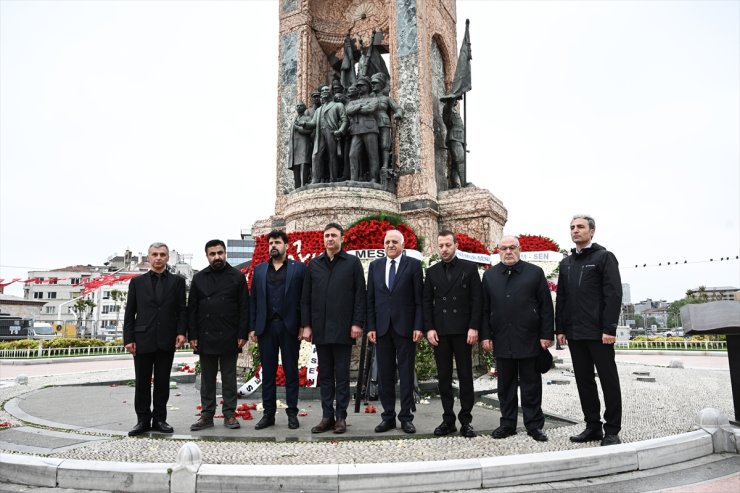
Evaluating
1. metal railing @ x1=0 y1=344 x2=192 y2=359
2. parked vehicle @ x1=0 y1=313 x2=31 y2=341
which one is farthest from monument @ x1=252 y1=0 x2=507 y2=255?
parked vehicle @ x1=0 y1=313 x2=31 y2=341

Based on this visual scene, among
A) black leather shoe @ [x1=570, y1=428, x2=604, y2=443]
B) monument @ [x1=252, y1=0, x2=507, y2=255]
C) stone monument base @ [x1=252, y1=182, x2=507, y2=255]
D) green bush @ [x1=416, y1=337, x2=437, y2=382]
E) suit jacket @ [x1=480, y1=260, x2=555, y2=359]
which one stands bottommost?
black leather shoe @ [x1=570, y1=428, x2=604, y2=443]

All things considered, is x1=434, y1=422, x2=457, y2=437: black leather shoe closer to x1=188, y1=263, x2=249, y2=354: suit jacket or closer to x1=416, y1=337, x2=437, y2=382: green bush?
x1=188, y1=263, x2=249, y2=354: suit jacket

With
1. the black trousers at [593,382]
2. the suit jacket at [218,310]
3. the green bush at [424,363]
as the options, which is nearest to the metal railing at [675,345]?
the green bush at [424,363]

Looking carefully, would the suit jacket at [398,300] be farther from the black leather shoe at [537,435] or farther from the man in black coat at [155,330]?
the man in black coat at [155,330]

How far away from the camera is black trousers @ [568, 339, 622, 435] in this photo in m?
5.06

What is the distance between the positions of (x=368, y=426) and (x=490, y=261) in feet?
16.2

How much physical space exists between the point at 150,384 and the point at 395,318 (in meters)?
2.66

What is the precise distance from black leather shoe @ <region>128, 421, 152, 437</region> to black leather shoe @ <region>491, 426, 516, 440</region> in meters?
3.45

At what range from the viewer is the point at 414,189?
1179cm

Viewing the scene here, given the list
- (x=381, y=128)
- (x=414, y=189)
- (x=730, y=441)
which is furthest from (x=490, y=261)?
(x=730, y=441)

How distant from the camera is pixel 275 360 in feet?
19.8

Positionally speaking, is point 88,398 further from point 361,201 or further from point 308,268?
point 361,201

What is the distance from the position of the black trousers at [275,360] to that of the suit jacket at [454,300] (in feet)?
4.86

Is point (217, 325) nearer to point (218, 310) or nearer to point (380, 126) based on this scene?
point (218, 310)
